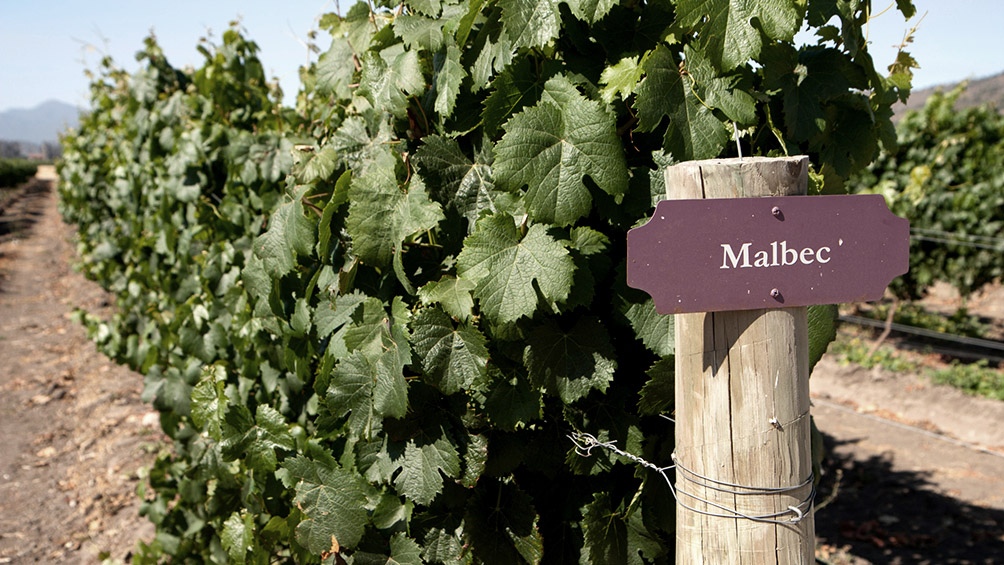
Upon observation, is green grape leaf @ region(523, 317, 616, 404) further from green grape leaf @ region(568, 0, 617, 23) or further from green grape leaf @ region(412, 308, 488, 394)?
green grape leaf @ region(568, 0, 617, 23)

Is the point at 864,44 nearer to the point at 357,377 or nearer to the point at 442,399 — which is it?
the point at 442,399

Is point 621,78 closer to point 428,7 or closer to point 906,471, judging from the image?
point 428,7

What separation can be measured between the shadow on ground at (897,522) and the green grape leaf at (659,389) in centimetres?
309

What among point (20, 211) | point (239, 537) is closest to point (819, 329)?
point (239, 537)

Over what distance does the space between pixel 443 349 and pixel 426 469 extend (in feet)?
0.91

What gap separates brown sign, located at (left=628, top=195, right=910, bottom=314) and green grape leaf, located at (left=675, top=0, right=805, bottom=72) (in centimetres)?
33

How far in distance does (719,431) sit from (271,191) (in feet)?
7.05

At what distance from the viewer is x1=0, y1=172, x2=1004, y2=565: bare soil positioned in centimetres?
449

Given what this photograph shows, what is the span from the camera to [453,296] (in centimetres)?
153

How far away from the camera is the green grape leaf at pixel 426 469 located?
5.36 ft

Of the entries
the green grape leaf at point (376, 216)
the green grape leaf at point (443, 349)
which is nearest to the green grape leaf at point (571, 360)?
the green grape leaf at point (443, 349)

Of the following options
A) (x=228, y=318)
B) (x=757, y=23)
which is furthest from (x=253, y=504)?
(x=757, y=23)

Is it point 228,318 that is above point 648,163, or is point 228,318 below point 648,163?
below

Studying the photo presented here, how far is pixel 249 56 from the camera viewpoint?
401cm
